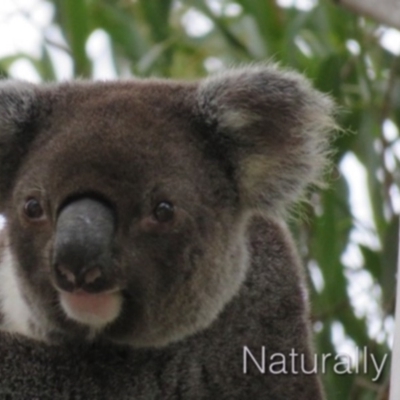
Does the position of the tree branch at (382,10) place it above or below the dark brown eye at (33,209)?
above

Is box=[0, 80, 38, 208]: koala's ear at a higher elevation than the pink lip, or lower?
higher

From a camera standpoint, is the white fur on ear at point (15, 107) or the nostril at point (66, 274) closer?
the nostril at point (66, 274)

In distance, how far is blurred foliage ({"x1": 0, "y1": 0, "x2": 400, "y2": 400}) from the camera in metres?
3.59

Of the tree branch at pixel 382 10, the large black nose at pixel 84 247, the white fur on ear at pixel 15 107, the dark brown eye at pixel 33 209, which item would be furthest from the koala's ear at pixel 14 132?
the tree branch at pixel 382 10

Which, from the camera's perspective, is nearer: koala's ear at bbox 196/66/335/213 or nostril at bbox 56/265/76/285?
nostril at bbox 56/265/76/285

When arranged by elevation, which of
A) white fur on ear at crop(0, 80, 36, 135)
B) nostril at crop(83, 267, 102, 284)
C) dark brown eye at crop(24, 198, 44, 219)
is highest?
white fur on ear at crop(0, 80, 36, 135)

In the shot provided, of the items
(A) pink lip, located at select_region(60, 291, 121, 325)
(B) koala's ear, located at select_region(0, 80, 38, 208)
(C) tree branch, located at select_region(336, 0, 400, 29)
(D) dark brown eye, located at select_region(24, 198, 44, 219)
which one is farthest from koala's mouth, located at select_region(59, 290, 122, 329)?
(C) tree branch, located at select_region(336, 0, 400, 29)

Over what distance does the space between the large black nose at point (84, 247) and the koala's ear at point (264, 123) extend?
391mm

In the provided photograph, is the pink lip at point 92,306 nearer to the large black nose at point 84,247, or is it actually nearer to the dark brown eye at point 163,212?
the large black nose at point 84,247

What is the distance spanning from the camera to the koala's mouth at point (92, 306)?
233 cm

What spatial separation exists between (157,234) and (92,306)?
18cm

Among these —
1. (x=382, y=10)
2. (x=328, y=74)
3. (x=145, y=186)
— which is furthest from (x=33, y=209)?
(x=328, y=74)

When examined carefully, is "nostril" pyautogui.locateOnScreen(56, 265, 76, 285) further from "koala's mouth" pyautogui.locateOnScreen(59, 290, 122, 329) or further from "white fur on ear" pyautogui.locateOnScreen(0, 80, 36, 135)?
"white fur on ear" pyautogui.locateOnScreen(0, 80, 36, 135)

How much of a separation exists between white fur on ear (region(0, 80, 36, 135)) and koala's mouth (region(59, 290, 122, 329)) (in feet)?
1.33
